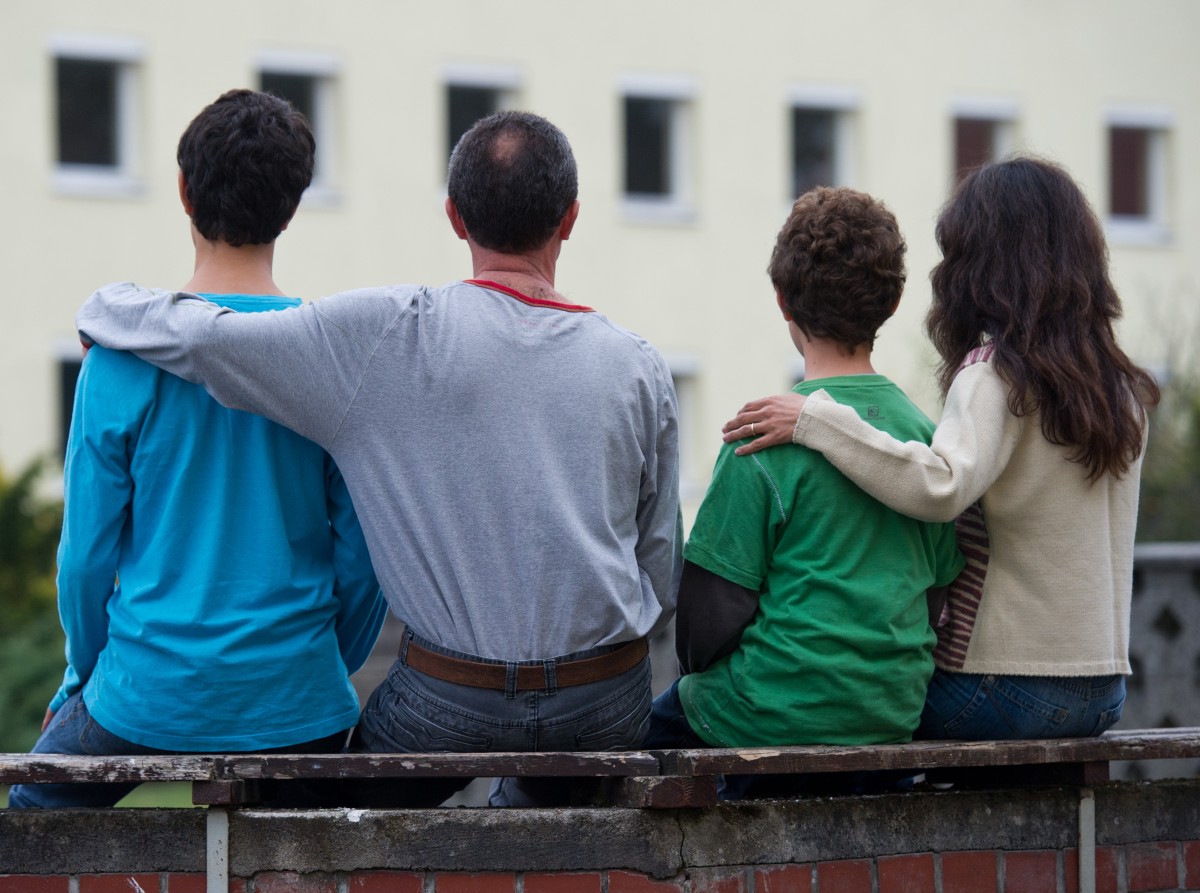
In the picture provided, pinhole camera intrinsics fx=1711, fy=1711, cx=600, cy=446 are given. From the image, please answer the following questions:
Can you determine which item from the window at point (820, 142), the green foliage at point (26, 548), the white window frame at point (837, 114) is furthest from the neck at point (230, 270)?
the window at point (820, 142)

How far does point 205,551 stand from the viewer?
343cm

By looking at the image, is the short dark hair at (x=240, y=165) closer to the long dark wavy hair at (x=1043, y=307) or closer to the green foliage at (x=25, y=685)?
the long dark wavy hair at (x=1043, y=307)

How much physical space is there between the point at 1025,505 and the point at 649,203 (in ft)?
54.4

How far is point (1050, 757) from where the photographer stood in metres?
3.62

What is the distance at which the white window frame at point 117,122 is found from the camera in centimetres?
1745

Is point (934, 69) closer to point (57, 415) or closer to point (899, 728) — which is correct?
point (57, 415)

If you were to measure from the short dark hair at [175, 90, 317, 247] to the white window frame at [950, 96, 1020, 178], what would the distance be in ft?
60.0

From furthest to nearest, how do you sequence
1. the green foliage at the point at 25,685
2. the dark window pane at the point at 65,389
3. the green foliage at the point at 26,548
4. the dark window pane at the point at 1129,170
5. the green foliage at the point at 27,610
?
the dark window pane at the point at 1129,170
the dark window pane at the point at 65,389
the green foliage at the point at 26,548
the green foliage at the point at 27,610
the green foliage at the point at 25,685

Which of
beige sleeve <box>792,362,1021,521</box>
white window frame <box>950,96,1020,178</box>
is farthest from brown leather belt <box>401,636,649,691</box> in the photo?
white window frame <box>950,96,1020,178</box>

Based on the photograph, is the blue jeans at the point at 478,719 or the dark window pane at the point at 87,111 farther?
the dark window pane at the point at 87,111

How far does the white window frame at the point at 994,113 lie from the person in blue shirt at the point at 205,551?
60.2ft

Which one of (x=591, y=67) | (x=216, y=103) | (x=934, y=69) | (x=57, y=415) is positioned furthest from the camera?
(x=934, y=69)

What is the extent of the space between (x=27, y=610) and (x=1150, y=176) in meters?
15.3

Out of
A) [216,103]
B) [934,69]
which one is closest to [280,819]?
[216,103]
